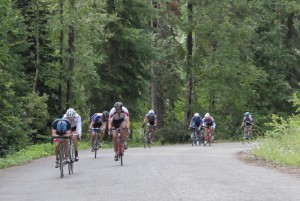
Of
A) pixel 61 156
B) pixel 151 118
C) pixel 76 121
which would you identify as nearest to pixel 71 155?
pixel 61 156

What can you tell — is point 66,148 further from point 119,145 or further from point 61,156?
point 119,145

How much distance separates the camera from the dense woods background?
118 feet

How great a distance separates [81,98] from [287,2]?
2047cm

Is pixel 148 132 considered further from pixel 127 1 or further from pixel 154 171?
pixel 154 171

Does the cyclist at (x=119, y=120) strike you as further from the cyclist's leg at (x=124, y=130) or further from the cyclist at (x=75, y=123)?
the cyclist at (x=75, y=123)

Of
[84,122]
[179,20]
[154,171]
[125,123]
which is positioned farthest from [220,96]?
[154,171]

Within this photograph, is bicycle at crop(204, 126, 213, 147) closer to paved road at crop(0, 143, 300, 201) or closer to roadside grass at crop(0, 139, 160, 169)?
roadside grass at crop(0, 139, 160, 169)

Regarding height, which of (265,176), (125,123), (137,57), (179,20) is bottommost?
(265,176)

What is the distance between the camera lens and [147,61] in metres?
45.2

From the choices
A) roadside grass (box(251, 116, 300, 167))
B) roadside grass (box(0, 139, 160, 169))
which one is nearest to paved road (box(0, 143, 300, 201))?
roadside grass (box(251, 116, 300, 167))

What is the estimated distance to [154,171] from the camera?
1628cm

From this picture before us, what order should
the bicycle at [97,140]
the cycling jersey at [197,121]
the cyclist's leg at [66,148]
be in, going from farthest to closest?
1. the cycling jersey at [197,121]
2. the bicycle at [97,140]
3. the cyclist's leg at [66,148]

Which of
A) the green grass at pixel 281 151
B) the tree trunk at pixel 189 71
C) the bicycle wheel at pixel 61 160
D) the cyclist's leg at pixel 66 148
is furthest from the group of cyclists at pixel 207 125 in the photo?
the bicycle wheel at pixel 61 160

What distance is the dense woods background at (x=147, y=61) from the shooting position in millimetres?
36094
